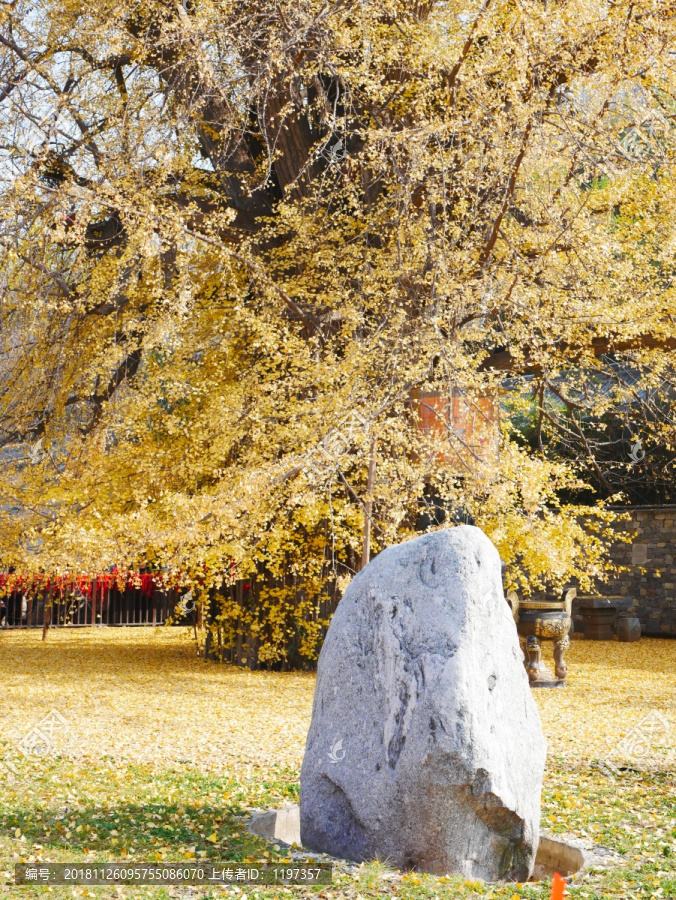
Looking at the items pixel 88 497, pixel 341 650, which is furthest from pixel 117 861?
pixel 88 497

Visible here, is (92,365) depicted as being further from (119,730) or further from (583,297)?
(583,297)

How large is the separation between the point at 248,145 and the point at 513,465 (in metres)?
5.23

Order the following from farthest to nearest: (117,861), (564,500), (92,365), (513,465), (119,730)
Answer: (564,500)
(92,365)
(513,465)
(119,730)
(117,861)

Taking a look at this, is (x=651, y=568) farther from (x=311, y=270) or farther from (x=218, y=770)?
(x=218, y=770)

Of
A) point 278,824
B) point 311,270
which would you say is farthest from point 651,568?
point 278,824

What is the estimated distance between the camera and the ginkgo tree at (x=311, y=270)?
802 centimetres

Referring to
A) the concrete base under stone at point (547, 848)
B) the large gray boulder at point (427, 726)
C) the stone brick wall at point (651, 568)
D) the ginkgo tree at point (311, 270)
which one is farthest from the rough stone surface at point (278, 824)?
the stone brick wall at point (651, 568)

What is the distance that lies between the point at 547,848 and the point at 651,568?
11.7 m

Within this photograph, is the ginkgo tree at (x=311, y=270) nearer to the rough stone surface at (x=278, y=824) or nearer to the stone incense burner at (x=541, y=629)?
the stone incense burner at (x=541, y=629)

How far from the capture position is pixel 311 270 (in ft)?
30.9

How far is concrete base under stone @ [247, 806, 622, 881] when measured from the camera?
3867 mm

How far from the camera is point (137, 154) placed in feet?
29.3

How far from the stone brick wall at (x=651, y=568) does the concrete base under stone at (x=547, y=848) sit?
1119 centimetres

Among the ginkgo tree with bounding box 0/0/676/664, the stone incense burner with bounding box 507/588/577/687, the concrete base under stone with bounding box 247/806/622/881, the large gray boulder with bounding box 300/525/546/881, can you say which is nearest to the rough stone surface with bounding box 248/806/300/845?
the concrete base under stone with bounding box 247/806/622/881
